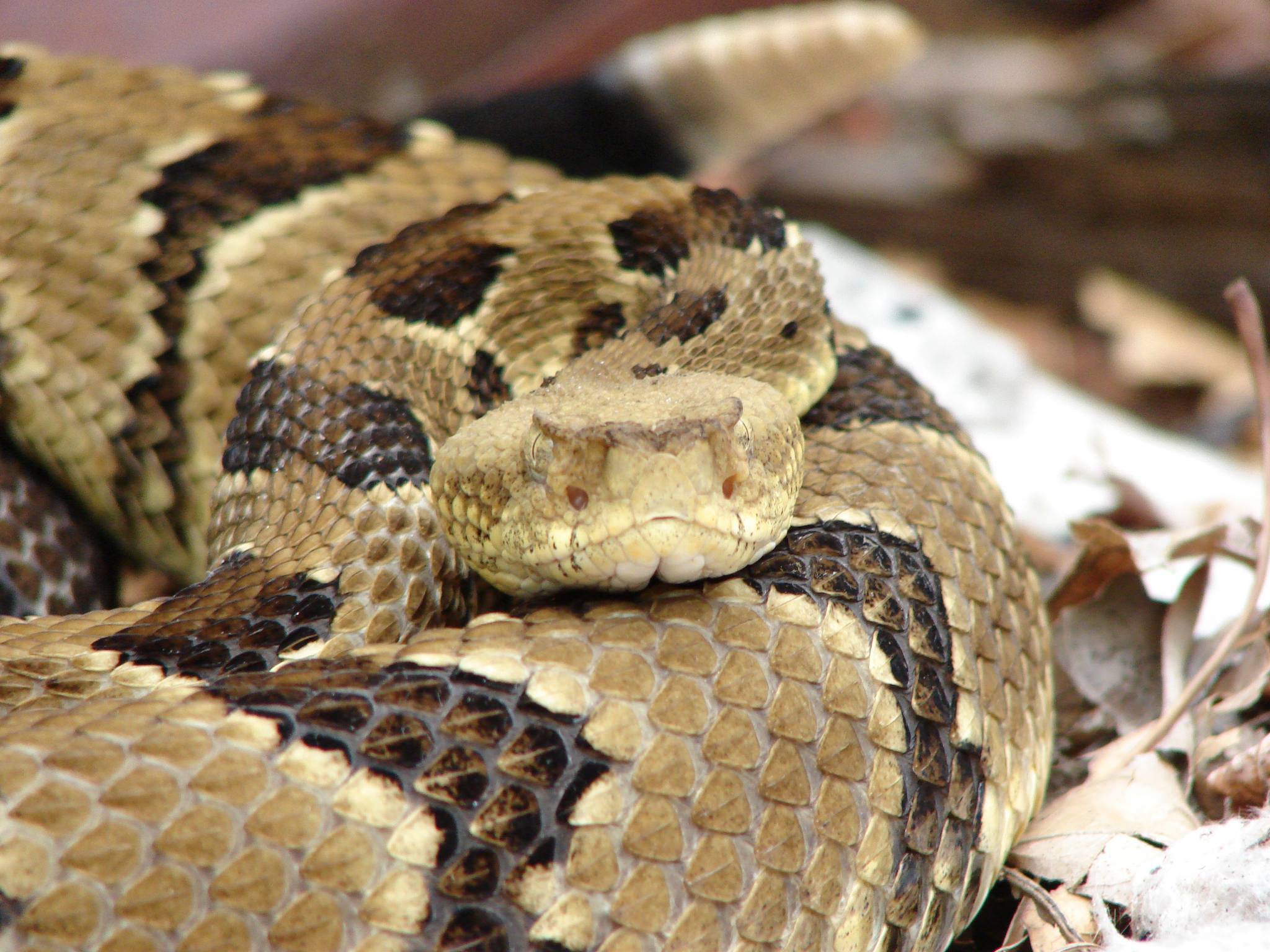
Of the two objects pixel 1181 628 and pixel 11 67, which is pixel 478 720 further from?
pixel 11 67

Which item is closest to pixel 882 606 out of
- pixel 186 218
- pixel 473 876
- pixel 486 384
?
pixel 473 876

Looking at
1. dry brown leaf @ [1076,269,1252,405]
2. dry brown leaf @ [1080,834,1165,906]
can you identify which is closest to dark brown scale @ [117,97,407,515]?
dry brown leaf @ [1080,834,1165,906]

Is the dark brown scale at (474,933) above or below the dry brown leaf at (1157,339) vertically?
above

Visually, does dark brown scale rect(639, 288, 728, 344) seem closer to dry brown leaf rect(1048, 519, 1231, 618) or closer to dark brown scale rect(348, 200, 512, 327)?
dark brown scale rect(348, 200, 512, 327)

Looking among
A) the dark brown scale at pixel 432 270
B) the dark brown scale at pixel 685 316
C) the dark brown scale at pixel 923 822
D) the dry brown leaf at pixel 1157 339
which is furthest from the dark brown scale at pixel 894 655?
the dry brown leaf at pixel 1157 339

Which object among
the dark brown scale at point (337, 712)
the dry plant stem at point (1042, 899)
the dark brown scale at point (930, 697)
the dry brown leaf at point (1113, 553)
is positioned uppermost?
the dark brown scale at point (337, 712)

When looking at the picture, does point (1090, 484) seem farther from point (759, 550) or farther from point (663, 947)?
point (663, 947)

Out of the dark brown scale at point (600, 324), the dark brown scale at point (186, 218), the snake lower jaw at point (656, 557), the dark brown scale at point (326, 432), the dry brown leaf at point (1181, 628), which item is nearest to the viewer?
the snake lower jaw at point (656, 557)

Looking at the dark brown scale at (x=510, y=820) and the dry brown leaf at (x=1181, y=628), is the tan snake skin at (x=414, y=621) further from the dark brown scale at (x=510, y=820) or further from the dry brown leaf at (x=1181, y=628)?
the dry brown leaf at (x=1181, y=628)

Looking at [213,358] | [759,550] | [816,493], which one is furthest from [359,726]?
[213,358]
